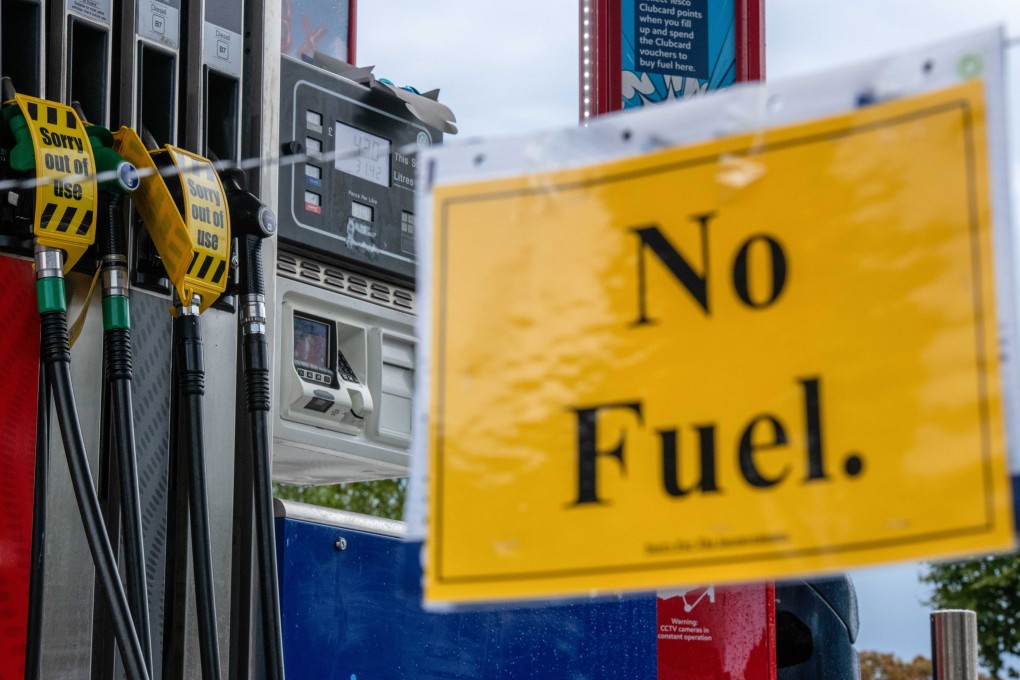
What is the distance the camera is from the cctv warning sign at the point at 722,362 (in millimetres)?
2018

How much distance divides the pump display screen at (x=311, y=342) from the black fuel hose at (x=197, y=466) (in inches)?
26.7

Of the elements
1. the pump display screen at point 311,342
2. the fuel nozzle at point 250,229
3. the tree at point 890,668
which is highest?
the fuel nozzle at point 250,229

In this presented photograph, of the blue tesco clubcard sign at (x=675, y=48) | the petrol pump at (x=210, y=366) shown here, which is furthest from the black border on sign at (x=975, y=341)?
the blue tesco clubcard sign at (x=675, y=48)

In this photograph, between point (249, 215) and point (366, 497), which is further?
point (366, 497)

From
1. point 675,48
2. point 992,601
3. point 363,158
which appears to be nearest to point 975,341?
point 363,158

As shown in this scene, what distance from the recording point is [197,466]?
346 centimetres

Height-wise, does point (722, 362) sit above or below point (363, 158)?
below

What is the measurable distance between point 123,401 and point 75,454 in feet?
0.62

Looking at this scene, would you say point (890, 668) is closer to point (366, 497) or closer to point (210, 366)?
point (366, 497)

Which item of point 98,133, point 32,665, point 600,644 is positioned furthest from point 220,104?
point 600,644

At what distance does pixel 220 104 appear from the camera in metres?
4.12

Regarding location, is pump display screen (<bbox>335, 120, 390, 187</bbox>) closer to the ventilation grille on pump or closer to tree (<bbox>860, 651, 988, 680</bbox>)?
the ventilation grille on pump

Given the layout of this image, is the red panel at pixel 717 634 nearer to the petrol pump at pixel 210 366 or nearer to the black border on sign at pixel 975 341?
the petrol pump at pixel 210 366

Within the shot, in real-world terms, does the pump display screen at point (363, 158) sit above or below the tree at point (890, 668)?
above
